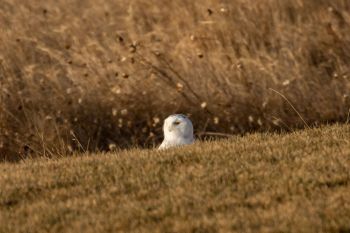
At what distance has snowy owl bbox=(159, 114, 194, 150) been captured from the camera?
8.11 meters

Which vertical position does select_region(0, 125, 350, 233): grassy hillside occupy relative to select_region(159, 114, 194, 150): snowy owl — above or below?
above

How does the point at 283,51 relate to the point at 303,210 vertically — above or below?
below

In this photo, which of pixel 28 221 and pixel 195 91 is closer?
pixel 28 221

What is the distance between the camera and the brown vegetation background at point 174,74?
924 centimetres

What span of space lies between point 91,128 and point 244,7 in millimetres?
2071

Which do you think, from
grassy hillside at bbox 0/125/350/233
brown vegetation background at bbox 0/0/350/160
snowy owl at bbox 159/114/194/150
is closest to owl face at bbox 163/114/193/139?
snowy owl at bbox 159/114/194/150

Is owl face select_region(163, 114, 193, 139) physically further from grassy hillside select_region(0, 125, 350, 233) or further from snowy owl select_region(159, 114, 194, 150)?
grassy hillside select_region(0, 125, 350, 233)

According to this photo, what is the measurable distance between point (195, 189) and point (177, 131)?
1.85 meters

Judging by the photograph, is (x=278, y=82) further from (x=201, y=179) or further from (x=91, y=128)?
(x=201, y=179)

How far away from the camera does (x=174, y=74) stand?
9.71 m

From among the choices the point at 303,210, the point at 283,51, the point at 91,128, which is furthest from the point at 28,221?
the point at 283,51

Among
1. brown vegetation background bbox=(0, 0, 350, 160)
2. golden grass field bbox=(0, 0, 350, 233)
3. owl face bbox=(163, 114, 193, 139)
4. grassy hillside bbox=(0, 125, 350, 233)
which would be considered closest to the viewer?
grassy hillside bbox=(0, 125, 350, 233)

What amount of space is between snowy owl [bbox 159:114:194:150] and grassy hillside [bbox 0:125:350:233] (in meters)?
0.25

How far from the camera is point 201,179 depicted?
6609 mm
